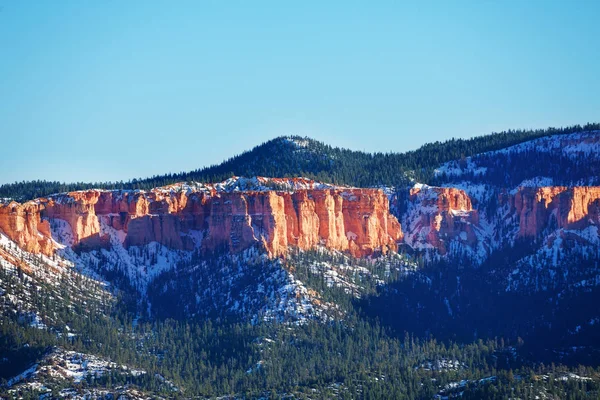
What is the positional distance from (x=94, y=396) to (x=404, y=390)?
3228 centimetres

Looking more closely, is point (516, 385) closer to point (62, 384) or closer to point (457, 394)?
point (457, 394)

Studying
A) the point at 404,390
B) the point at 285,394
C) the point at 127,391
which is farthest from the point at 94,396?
the point at 404,390

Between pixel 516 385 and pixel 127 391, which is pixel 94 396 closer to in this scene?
pixel 127 391

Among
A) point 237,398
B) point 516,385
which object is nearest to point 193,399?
point 237,398

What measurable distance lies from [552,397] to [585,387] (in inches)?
176

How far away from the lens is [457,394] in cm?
19512

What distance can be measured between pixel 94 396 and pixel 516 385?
43.5 metres

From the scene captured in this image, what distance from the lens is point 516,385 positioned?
19538cm

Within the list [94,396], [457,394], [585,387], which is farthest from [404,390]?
[94,396]

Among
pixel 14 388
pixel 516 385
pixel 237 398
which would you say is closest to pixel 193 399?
pixel 237 398

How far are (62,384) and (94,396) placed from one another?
4747 millimetres

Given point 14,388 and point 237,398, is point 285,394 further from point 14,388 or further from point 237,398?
point 14,388

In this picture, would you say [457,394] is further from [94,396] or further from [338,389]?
[94,396]

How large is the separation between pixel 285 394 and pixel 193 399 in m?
9.68
